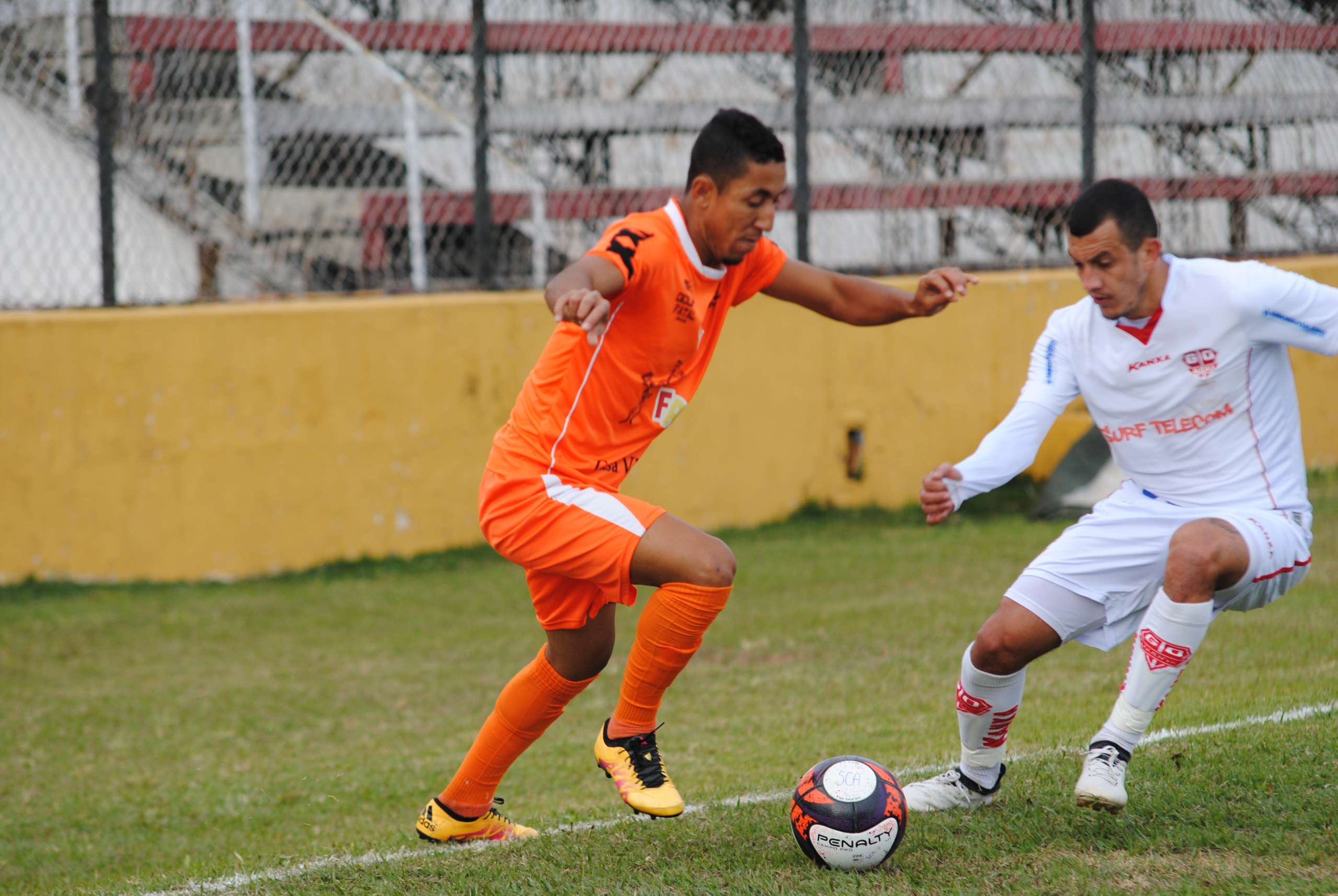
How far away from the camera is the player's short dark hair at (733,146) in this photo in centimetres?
404

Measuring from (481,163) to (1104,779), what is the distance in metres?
6.93

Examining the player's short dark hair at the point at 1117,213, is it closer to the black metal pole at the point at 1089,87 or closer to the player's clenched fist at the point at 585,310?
the player's clenched fist at the point at 585,310

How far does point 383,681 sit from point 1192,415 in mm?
4471

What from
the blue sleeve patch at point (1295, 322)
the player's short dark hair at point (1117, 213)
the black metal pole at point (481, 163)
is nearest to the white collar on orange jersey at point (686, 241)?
the player's short dark hair at point (1117, 213)

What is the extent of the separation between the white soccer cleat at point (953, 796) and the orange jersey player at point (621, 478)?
74 cm

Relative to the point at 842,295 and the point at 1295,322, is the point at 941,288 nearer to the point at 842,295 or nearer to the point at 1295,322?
the point at 842,295

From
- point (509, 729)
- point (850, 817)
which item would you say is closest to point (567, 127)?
point (509, 729)

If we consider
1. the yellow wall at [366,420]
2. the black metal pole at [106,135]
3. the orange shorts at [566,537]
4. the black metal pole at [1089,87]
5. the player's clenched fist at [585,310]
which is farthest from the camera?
the black metal pole at [1089,87]

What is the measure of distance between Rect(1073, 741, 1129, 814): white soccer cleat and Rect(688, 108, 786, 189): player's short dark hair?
1913 mm

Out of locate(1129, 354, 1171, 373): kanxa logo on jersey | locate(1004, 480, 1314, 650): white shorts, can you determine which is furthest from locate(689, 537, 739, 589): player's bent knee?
locate(1129, 354, 1171, 373): kanxa logo on jersey

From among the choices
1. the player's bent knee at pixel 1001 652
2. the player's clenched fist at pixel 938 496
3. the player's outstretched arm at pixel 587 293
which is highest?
the player's outstretched arm at pixel 587 293

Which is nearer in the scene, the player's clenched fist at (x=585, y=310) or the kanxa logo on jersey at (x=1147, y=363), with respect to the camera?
the player's clenched fist at (x=585, y=310)

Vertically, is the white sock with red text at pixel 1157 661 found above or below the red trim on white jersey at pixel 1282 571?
below

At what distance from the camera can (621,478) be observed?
4316 mm
